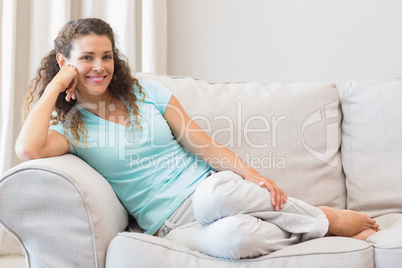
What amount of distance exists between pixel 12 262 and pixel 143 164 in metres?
1.06

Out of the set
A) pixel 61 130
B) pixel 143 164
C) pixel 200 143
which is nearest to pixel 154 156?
pixel 143 164

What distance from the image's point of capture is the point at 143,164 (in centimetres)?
163

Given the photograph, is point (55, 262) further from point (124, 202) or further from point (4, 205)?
point (124, 202)

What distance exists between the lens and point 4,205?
50.9 inches

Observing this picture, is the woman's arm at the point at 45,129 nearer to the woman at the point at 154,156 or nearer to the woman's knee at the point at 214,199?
the woman at the point at 154,156

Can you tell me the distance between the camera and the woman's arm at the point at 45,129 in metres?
1.44

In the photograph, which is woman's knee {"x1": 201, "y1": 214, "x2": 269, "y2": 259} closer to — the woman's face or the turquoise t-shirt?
the turquoise t-shirt

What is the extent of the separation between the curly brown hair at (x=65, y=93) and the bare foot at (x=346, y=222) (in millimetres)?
694

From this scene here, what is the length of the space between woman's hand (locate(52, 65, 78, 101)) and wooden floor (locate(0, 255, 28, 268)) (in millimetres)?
978

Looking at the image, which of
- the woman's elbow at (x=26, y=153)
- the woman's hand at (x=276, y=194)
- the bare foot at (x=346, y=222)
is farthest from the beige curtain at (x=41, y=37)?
the bare foot at (x=346, y=222)

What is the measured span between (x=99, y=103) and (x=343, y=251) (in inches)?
36.7

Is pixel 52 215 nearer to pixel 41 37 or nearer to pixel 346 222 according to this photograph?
pixel 346 222

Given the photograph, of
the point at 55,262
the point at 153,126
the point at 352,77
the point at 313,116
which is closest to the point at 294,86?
the point at 313,116

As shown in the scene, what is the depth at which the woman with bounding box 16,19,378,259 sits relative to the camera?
4.46 ft
